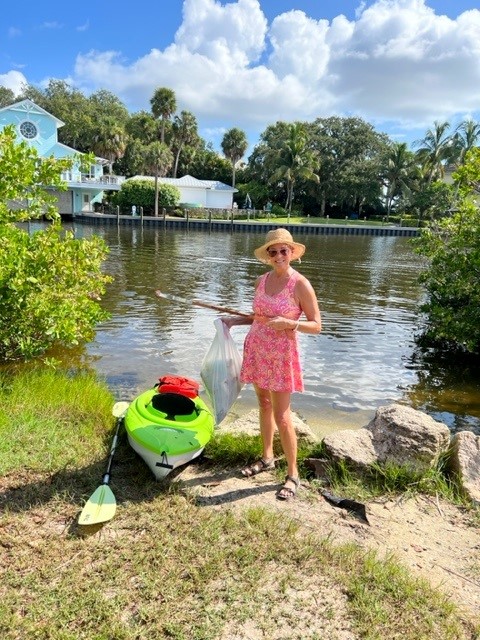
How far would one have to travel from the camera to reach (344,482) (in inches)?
155

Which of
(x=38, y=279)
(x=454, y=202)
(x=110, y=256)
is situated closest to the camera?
(x=38, y=279)

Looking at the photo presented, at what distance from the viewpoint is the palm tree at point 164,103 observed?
4734cm

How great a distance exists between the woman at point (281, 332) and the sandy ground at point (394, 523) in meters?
0.23

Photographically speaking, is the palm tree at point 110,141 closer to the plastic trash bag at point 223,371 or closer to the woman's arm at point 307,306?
the plastic trash bag at point 223,371

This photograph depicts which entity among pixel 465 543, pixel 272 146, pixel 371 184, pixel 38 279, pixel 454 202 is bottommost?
pixel 465 543

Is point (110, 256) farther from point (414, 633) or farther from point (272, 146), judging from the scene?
point (272, 146)

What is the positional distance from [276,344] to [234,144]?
56.6 m

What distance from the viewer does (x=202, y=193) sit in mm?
53312

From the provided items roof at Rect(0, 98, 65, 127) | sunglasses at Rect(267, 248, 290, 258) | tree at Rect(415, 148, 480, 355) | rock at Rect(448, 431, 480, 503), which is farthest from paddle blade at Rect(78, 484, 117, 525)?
roof at Rect(0, 98, 65, 127)

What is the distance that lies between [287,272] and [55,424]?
8.44 feet

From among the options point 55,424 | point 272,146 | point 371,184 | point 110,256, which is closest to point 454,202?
point 55,424

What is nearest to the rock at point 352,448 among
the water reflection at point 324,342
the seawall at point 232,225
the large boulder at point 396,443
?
the large boulder at point 396,443

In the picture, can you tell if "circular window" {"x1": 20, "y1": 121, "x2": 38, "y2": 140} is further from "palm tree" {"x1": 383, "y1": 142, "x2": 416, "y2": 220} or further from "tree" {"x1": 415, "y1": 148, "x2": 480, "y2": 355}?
"tree" {"x1": 415, "y1": 148, "x2": 480, "y2": 355}

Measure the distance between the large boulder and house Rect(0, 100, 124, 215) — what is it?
124 ft
